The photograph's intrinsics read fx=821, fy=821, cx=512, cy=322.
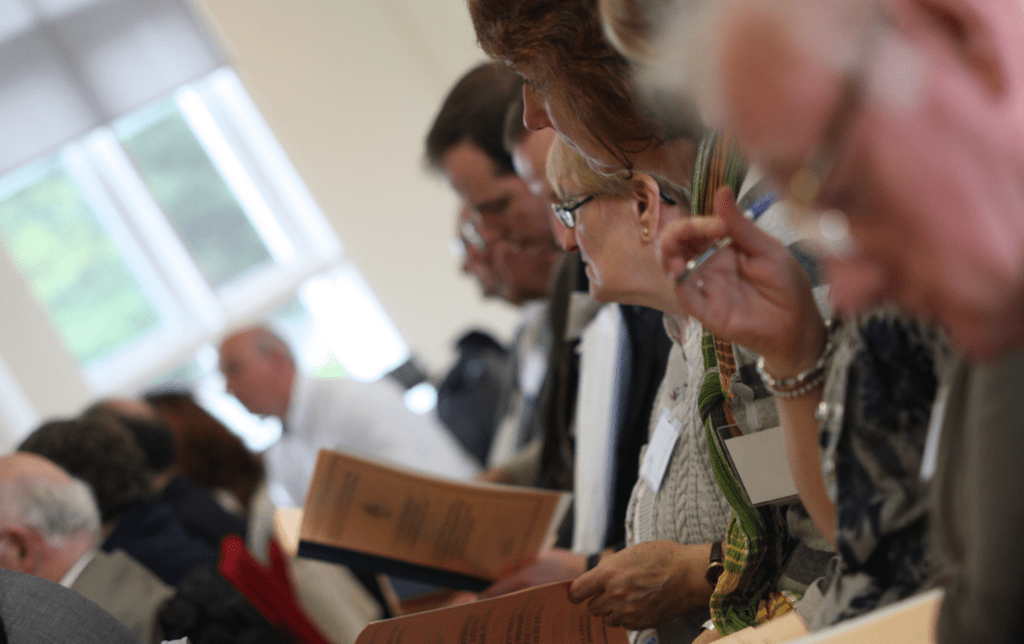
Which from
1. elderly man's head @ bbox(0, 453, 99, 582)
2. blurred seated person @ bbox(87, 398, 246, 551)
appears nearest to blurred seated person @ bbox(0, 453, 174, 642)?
elderly man's head @ bbox(0, 453, 99, 582)

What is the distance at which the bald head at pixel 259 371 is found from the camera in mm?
3508

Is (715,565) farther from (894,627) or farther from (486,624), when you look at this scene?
(894,627)

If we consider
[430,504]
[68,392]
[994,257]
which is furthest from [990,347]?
[68,392]

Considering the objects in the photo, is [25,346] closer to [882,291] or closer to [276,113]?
[276,113]

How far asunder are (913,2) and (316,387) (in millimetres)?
3078

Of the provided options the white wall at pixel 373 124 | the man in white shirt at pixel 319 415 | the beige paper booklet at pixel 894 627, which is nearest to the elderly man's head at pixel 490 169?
the man in white shirt at pixel 319 415

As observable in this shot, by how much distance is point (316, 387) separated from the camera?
3.32 metres

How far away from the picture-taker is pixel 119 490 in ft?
7.73

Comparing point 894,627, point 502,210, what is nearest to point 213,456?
point 502,210

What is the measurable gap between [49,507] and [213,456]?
1680 millimetres

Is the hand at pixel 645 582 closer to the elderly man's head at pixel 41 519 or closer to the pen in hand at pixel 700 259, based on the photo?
the pen in hand at pixel 700 259

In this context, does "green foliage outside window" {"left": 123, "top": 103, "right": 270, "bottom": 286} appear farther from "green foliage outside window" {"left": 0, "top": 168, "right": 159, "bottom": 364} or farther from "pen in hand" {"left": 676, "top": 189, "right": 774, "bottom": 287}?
"pen in hand" {"left": 676, "top": 189, "right": 774, "bottom": 287}

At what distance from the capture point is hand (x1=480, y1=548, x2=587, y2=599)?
5.09 feet

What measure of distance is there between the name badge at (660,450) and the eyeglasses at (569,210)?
1.07 ft
